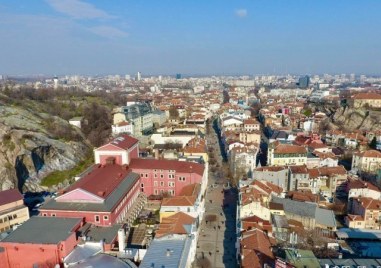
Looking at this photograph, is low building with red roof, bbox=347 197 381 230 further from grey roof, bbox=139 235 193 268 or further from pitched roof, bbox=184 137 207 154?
pitched roof, bbox=184 137 207 154

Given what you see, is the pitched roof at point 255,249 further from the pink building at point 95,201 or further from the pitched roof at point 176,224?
the pink building at point 95,201

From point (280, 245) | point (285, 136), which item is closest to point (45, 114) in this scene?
point (285, 136)

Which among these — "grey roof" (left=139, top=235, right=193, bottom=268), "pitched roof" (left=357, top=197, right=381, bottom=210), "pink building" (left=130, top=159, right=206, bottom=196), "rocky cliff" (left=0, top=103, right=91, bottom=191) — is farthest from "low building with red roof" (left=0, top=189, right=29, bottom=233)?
"pitched roof" (left=357, top=197, right=381, bottom=210)

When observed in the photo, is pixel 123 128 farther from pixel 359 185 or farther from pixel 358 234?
pixel 358 234

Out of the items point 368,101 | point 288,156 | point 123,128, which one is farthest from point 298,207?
point 368,101

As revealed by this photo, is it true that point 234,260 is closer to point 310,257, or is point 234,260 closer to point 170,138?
point 310,257

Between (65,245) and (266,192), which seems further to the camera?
(266,192)
